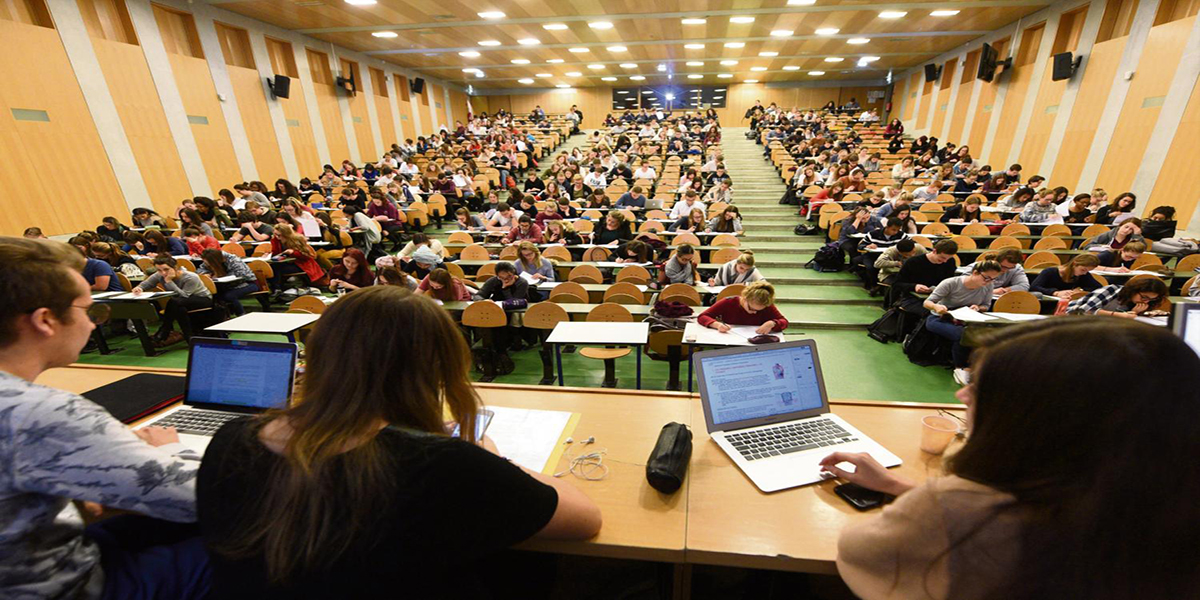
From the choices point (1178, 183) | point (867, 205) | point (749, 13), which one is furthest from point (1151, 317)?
point (749, 13)

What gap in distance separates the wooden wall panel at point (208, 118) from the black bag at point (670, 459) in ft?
40.4

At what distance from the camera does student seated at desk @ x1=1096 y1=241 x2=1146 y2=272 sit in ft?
16.5

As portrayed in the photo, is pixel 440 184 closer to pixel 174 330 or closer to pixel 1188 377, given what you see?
pixel 174 330

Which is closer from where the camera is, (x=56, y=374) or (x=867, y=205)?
(x=56, y=374)

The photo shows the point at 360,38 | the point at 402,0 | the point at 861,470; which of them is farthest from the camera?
the point at 360,38

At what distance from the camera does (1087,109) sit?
30.1 feet

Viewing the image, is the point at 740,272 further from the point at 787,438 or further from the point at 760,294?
the point at 787,438

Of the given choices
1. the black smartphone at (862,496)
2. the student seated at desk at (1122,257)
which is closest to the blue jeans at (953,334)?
the student seated at desk at (1122,257)

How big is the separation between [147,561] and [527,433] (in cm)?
108

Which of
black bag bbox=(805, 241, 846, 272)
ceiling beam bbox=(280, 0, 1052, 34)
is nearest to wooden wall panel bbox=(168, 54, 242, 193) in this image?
ceiling beam bbox=(280, 0, 1052, 34)

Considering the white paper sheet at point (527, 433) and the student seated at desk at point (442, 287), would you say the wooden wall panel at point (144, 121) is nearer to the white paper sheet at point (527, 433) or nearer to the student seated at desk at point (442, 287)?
the student seated at desk at point (442, 287)

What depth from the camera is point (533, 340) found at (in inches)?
206

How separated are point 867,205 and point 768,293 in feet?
19.0

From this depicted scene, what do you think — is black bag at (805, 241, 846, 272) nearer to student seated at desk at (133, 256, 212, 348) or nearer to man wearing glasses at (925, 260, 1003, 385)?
man wearing glasses at (925, 260, 1003, 385)
